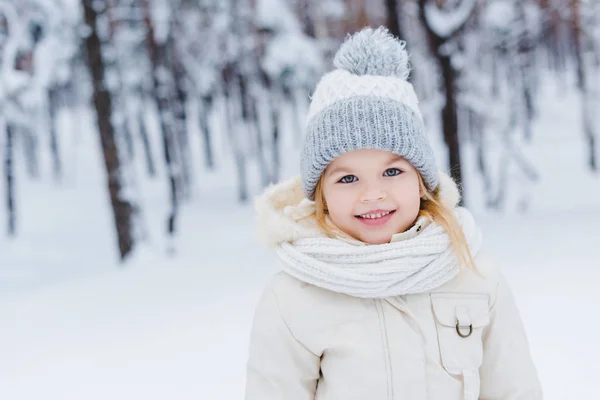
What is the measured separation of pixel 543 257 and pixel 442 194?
5340mm

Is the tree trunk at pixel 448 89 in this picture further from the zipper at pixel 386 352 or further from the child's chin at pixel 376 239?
the zipper at pixel 386 352

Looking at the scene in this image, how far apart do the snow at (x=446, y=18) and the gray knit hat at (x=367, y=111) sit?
7.75 m

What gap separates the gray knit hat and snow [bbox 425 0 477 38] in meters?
7.75

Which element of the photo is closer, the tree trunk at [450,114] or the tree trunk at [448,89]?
the tree trunk at [448,89]

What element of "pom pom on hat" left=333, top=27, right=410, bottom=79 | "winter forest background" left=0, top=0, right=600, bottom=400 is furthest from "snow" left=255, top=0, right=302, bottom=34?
"pom pom on hat" left=333, top=27, right=410, bottom=79

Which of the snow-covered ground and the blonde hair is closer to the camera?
the blonde hair

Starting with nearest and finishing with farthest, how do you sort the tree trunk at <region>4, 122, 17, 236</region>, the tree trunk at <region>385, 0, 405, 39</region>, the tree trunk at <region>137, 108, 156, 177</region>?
the tree trunk at <region>385, 0, 405, 39</region>, the tree trunk at <region>4, 122, 17, 236</region>, the tree trunk at <region>137, 108, 156, 177</region>

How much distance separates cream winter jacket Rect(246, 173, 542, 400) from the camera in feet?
5.36

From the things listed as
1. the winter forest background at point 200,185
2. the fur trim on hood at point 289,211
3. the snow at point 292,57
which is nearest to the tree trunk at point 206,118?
the winter forest background at point 200,185

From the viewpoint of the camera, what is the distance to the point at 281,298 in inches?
67.8

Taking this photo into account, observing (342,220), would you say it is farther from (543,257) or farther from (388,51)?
(543,257)

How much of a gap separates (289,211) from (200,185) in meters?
23.7

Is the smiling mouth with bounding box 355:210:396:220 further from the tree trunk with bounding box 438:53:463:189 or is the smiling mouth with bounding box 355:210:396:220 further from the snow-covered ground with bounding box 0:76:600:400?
the tree trunk with bounding box 438:53:463:189

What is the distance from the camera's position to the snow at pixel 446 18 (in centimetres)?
905
